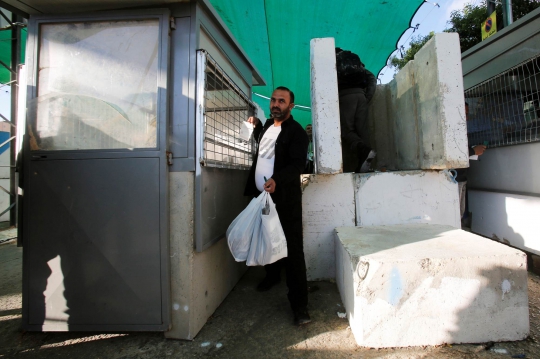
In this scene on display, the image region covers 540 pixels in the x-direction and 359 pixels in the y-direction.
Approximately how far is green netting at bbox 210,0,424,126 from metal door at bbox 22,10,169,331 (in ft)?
8.63

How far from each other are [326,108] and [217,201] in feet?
4.43

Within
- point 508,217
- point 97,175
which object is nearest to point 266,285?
point 97,175

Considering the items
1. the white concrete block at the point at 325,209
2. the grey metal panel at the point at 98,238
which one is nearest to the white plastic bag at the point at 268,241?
the grey metal panel at the point at 98,238

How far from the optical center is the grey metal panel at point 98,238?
1922mm

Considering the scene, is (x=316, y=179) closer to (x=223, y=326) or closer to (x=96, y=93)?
(x=223, y=326)

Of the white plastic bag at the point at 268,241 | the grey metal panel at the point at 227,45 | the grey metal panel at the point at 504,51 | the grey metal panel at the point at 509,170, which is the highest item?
the grey metal panel at the point at 504,51

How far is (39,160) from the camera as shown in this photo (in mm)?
1980

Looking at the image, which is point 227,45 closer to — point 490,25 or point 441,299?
point 441,299

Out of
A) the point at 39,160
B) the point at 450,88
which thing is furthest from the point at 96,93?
the point at 450,88

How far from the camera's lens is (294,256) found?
2.19 m

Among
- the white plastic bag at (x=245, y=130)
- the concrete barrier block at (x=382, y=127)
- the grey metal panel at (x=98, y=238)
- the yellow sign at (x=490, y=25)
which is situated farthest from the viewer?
the yellow sign at (x=490, y=25)

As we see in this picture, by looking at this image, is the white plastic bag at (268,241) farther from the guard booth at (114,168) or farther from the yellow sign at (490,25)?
the yellow sign at (490,25)

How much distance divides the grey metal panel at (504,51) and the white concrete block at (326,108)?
7.19 feet

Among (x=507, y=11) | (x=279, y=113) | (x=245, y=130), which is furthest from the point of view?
(x=507, y=11)
